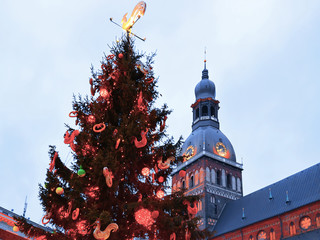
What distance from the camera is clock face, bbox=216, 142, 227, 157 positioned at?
61.1 metres

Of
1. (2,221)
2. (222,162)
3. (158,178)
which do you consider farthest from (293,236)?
(158,178)

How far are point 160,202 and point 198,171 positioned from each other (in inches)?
2010

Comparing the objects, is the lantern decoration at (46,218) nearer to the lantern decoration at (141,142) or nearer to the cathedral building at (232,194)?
the lantern decoration at (141,142)

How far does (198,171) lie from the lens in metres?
59.8

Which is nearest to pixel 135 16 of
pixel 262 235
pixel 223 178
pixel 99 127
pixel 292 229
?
pixel 99 127

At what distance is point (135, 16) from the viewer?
1239 centimetres

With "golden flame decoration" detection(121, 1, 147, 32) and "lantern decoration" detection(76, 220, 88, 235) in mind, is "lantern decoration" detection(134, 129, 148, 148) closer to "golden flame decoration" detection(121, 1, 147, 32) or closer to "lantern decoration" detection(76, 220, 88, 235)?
"lantern decoration" detection(76, 220, 88, 235)

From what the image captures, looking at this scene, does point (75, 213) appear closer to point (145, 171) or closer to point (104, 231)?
point (104, 231)

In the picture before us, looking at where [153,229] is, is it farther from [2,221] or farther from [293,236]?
[293,236]

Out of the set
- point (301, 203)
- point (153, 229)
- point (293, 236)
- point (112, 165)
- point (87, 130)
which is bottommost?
point (153, 229)

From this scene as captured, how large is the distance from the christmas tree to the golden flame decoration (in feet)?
3.12

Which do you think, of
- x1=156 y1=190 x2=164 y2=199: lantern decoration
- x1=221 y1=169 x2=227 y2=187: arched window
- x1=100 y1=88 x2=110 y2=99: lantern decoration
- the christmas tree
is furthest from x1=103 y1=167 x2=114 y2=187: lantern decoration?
x1=221 y1=169 x2=227 y2=187: arched window

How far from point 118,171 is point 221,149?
5275 centimetres

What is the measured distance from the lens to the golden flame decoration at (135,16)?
1201 cm
